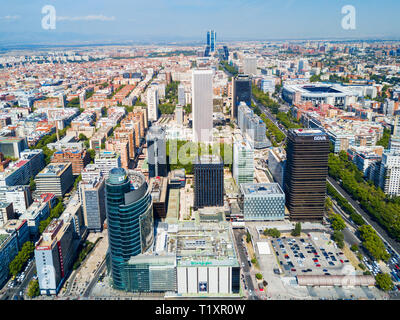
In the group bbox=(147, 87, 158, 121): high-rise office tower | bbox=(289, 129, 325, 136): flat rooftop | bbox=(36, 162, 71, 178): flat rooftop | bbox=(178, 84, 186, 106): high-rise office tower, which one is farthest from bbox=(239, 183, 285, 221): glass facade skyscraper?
bbox=(178, 84, 186, 106): high-rise office tower

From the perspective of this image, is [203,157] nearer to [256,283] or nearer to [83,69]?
[256,283]

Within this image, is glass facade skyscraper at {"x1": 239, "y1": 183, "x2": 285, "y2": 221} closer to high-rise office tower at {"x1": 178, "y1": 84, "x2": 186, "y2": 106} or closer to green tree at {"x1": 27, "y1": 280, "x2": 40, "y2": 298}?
green tree at {"x1": 27, "y1": 280, "x2": 40, "y2": 298}

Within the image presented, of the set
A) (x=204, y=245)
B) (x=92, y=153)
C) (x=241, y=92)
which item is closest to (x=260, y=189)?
(x=204, y=245)

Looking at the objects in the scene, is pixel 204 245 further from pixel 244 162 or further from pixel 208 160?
pixel 244 162

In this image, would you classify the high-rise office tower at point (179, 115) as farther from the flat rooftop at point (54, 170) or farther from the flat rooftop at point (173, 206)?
the flat rooftop at point (173, 206)

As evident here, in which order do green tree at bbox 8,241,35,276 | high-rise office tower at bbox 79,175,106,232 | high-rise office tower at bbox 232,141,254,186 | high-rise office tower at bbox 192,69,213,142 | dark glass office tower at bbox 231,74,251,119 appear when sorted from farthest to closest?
dark glass office tower at bbox 231,74,251,119, high-rise office tower at bbox 192,69,213,142, high-rise office tower at bbox 232,141,254,186, high-rise office tower at bbox 79,175,106,232, green tree at bbox 8,241,35,276
